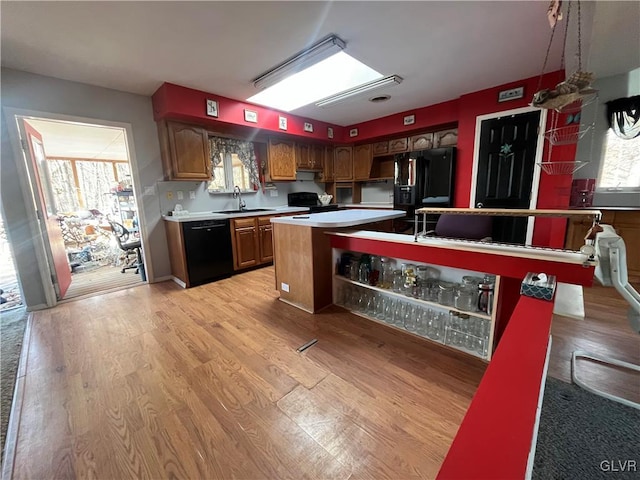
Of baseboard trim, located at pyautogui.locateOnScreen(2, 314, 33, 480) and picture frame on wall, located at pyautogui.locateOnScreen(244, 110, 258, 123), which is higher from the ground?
picture frame on wall, located at pyautogui.locateOnScreen(244, 110, 258, 123)

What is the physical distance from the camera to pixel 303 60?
2.44 meters

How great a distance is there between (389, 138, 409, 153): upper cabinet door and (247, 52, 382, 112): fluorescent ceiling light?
180cm

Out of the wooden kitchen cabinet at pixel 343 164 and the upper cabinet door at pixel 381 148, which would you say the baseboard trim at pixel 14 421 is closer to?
the wooden kitchen cabinet at pixel 343 164

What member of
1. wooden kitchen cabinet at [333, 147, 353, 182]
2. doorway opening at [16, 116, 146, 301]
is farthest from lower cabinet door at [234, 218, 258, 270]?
wooden kitchen cabinet at [333, 147, 353, 182]

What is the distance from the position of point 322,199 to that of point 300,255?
2938mm

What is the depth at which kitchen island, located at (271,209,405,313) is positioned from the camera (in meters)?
2.38

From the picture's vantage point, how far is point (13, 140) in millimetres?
2586

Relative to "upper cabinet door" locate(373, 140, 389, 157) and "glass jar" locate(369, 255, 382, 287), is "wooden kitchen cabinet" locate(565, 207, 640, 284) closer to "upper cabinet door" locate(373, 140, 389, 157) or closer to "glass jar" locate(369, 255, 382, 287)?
"glass jar" locate(369, 255, 382, 287)

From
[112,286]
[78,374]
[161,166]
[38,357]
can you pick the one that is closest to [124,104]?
[161,166]

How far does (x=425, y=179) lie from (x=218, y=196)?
329 cm

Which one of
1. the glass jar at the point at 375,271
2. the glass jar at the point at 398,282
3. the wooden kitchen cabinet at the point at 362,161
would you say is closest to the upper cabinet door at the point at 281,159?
the wooden kitchen cabinet at the point at 362,161

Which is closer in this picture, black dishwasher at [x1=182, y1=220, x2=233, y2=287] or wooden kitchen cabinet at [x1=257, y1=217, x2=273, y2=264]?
black dishwasher at [x1=182, y1=220, x2=233, y2=287]

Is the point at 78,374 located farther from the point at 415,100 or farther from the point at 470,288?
the point at 415,100

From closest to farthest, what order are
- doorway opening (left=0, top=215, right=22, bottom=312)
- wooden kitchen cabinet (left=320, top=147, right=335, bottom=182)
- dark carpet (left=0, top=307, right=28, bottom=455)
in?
dark carpet (left=0, top=307, right=28, bottom=455)
doorway opening (left=0, top=215, right=22, bottom=312)
wooden kitchen cabinet (left=320, top=147, right=335, bottom=182)
